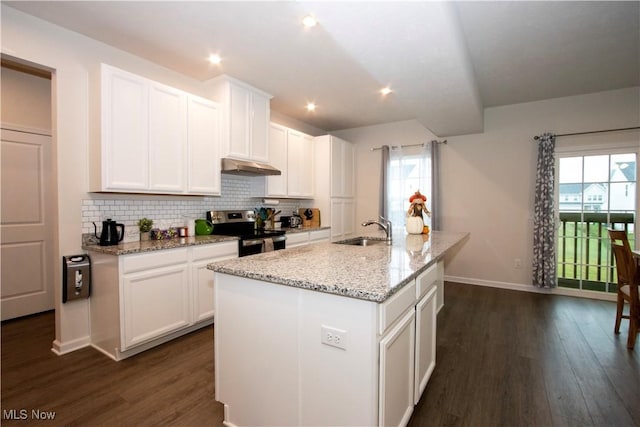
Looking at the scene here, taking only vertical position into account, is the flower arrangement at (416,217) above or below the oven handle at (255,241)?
above

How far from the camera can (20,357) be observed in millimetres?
2330

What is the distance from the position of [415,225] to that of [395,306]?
198cm

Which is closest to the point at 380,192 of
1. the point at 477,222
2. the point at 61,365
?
the point at 477,222

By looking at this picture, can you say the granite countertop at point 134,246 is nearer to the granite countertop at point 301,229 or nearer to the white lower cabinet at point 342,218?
the granite countertop at point 301,229

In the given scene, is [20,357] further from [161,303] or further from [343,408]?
[343,408]

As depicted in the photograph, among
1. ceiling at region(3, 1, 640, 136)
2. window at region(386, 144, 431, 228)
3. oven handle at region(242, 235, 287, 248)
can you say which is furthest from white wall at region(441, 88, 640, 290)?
oven handle at region(242, 235, 287, 248)

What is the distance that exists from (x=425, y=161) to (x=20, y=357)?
17.1ft

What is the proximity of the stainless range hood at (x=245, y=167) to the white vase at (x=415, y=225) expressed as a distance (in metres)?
1.73

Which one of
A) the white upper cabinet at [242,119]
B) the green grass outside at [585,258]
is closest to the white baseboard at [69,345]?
the white upper cabinet at [242,119]

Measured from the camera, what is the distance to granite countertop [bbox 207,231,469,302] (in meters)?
1.23

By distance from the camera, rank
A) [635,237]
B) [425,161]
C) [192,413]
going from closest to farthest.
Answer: [192,413] → [635,237] → [425,161]

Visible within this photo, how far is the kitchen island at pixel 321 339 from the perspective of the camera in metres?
1.20

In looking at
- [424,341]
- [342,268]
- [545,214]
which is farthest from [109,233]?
[545,214]

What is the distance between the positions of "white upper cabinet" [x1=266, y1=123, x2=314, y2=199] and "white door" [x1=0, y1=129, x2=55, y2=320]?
247 centimetres
